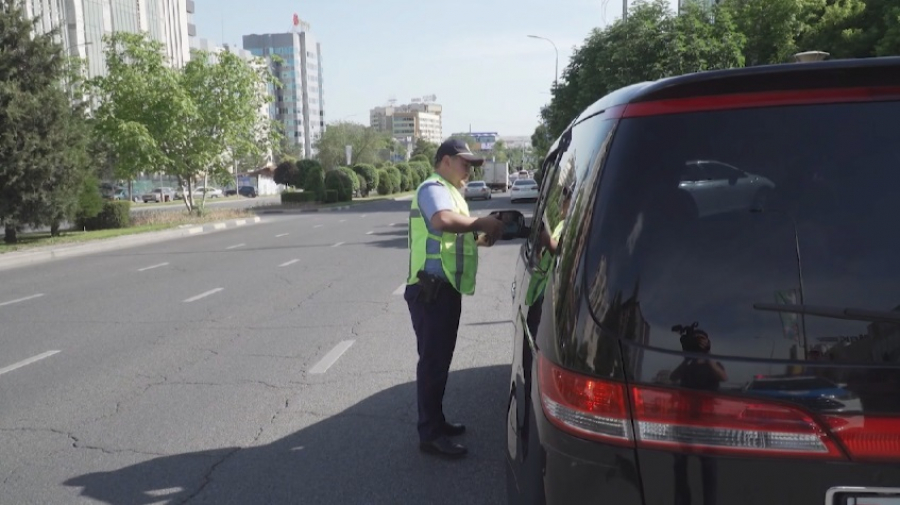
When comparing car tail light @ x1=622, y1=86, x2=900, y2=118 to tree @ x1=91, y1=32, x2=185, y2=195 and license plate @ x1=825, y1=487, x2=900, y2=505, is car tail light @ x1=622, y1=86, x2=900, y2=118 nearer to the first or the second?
license plate @ x1=825, y1=487, x2=900, y2=505

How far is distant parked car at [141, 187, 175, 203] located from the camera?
78938 mm

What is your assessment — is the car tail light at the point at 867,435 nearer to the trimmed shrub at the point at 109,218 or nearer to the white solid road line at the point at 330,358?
the white solid road line at the point at 330,358

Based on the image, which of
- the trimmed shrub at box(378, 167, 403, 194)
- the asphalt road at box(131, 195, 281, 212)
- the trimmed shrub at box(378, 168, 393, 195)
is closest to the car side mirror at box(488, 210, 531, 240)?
the asphalt road at box(131, 195, 281, 212)

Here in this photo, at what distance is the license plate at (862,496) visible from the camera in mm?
2029

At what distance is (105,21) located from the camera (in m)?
93.9

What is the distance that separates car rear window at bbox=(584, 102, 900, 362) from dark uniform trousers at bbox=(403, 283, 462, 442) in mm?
2464

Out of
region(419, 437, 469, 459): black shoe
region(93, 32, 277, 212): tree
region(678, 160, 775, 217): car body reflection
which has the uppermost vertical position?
region(93, 32, 277, 212): tree

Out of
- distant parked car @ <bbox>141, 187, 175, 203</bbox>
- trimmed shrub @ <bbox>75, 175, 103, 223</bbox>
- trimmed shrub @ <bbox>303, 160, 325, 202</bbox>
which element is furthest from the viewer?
distant parked car @ <bbox>141, 187, 175, 203</bbox>

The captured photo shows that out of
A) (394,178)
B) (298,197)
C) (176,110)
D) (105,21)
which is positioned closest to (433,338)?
(176,110)

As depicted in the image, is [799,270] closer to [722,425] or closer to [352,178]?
[722,425]

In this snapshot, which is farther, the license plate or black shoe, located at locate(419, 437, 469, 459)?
black shoe, located at locate(419, 437, 469, 459)

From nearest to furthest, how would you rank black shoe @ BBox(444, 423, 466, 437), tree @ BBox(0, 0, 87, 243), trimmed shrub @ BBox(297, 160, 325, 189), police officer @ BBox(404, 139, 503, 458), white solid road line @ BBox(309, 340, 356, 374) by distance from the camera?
police officer @ BBox(404, 139, 503, 458), black shoe @ BBox(444, 423, 466, 437), white solid road line @ BBox(309, 340, 356, 374), tree @ BBox(0, 0, 87, 243), trimmed shrub @ BBox(297, 160, 325, 189)

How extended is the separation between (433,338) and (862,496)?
2886 millimetres

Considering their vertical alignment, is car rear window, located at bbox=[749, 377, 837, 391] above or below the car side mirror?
below
